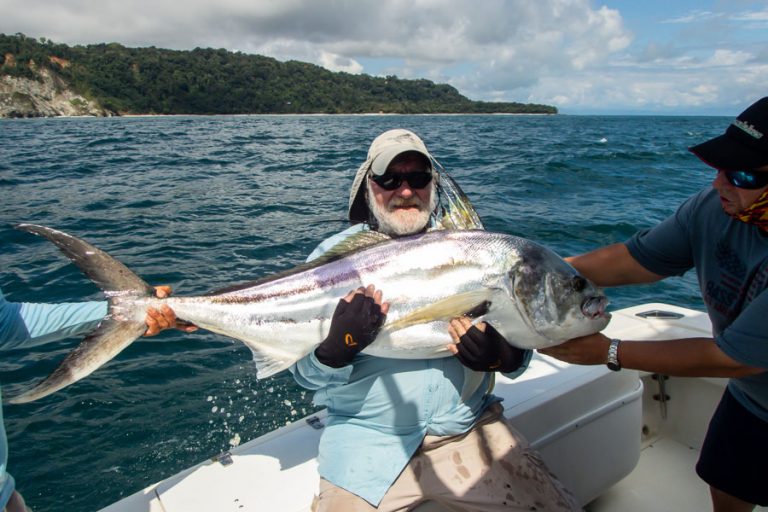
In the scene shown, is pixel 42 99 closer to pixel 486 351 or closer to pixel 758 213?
pixel 486 351

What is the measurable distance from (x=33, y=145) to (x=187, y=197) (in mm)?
19390

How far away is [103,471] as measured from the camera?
4113mm

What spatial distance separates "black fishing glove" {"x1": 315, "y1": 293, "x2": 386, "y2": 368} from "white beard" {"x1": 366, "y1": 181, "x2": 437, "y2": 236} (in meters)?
0.56

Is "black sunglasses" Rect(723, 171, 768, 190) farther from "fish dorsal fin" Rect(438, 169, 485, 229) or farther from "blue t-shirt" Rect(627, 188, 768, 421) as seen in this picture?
"fish dorsal fin" Rect(438, 169, 485, 229)

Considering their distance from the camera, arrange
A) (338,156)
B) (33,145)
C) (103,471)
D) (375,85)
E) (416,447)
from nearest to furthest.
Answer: (416,447) < (103,471) < (338,156) < (33,145) < (375,85)

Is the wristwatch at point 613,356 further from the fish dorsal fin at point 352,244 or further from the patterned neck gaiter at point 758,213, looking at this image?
the fish dorsal fin at point 352,244

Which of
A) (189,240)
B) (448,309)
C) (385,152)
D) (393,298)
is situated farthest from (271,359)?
(189,240)

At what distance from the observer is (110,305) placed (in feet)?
8.25

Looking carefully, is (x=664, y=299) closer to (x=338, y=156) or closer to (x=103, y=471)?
(x=103, y=471)

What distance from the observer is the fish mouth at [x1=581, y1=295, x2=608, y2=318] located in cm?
242

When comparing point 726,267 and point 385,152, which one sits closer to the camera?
point 726,267

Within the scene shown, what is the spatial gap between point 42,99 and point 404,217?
4473 inches

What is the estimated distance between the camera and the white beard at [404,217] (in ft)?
9.05

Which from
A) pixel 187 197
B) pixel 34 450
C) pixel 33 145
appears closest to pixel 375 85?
pixel 33 145
